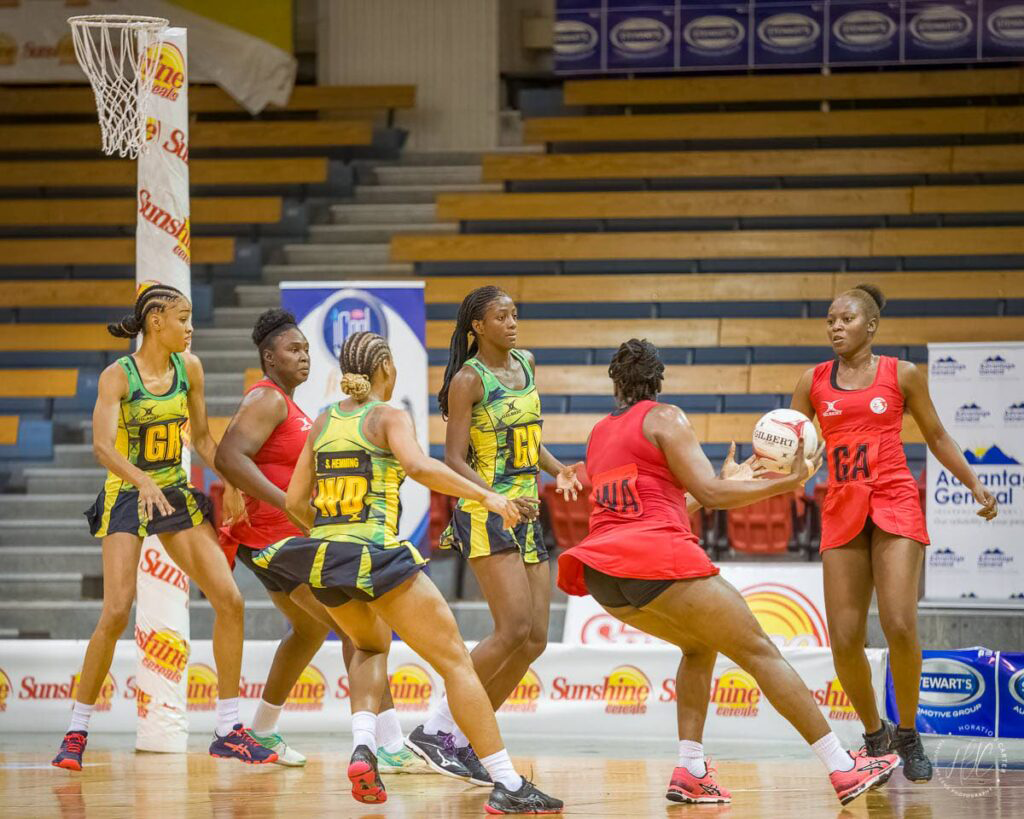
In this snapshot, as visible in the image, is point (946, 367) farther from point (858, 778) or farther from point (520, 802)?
point (520, 802)

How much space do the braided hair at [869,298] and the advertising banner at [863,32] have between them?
Answer: 792 centimetres

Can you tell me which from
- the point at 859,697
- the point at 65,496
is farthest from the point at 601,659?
the point at 65,496

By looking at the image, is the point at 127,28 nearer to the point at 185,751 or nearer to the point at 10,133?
the point at 185,751

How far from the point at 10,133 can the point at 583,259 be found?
20.4 ft

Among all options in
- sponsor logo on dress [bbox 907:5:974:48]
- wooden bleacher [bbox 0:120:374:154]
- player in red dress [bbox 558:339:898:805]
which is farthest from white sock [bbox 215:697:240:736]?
sponsor logo on dress [bbox 907:5:974:48]

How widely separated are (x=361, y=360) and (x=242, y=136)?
9825 millimetres

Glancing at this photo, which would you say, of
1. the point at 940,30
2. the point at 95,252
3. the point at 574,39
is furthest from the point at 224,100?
the point at 940,30

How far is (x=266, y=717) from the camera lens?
7039 millimetres

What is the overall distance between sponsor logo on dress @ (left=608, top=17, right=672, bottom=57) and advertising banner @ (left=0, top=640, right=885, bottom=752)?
760 centimetres

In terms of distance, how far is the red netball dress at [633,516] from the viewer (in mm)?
5602

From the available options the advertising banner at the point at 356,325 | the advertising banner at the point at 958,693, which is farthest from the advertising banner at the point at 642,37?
the advertising banner at the point at 958,693

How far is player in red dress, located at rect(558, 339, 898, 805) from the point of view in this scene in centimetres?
557

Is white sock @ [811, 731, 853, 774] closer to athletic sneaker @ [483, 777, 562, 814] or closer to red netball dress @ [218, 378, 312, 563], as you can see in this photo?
athletic sneaker @ [483, 777, 562, 814]

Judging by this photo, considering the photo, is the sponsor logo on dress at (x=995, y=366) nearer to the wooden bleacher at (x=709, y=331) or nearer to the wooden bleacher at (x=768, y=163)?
the wooden bleacher at (x=709, y=331)
